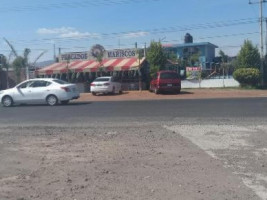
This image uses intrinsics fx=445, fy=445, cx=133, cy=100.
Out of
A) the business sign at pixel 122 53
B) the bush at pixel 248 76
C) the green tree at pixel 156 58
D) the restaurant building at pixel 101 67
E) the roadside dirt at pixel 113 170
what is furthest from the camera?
the business sign at pixel 122 53

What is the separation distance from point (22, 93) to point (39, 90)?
1097 millimetres

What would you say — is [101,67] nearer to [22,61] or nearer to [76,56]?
[76,56]

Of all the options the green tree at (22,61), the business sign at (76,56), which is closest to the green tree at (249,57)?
the business sign at (76,56)

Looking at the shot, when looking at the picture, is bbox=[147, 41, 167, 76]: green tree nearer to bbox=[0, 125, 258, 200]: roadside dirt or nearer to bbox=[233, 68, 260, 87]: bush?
bbox=[233, 68, 260, 87]: bush

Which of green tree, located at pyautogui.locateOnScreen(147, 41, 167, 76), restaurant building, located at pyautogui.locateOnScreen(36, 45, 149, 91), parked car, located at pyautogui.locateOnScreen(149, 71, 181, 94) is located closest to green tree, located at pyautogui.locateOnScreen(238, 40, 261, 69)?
green tree, located at pyautogui.locateOnScreen(147, 41, 167, 76)

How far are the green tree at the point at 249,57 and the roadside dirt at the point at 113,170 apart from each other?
29.5 meters

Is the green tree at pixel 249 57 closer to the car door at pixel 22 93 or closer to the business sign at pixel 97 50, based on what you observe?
the business sign at pixel 97 50

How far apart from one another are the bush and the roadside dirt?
26731mm

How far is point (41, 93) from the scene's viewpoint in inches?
989

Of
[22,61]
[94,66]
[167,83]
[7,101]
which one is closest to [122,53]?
[94,66]

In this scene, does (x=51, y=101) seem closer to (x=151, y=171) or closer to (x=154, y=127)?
(x=154, y=127)

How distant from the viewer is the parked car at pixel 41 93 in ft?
81.9

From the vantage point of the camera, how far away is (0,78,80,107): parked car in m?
25.0

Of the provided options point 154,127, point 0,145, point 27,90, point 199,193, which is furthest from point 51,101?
point 199,193
